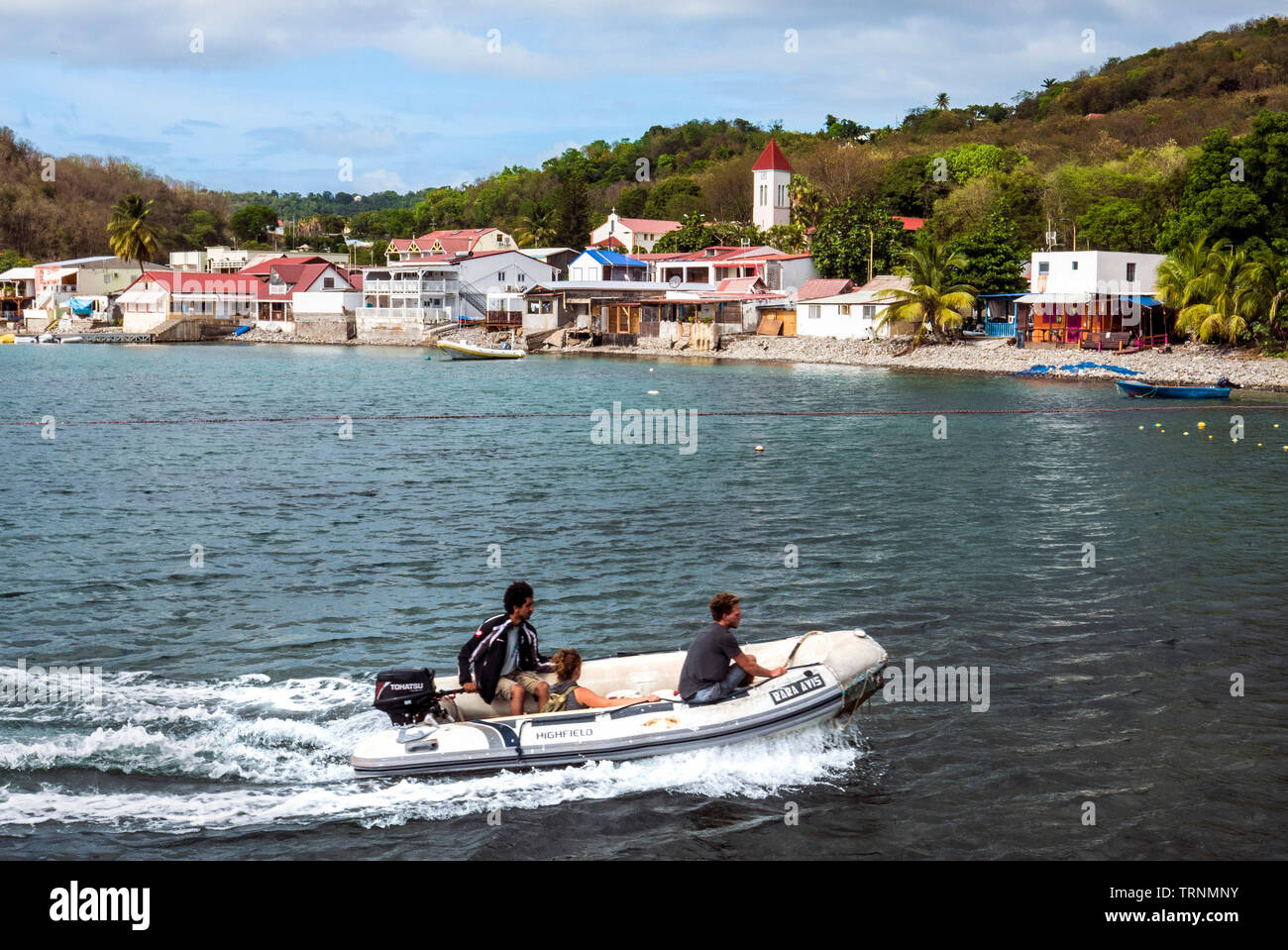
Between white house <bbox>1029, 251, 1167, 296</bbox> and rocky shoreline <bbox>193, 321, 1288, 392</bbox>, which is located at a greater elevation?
white house <bbox>1029, 251, 1167, 296</bbox>

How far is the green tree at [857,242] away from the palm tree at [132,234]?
283 feet

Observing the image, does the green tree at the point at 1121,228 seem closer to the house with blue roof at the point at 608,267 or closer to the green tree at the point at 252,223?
the house with blue roof at the point at 608,267

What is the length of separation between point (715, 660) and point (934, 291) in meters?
64.4

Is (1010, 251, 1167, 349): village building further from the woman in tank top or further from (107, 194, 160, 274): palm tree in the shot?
(107, 194, 160, 274): palm tree

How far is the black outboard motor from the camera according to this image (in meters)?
11.7

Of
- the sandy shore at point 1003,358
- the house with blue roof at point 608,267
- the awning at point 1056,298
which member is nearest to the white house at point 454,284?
the house with blue roof at point 608,267

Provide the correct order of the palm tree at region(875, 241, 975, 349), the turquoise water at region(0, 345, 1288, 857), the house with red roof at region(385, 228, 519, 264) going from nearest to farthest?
the turquoise water at region(0, 345, 1288, 857) → the palm tree at region(875, 241, 975, 349) → the house with red roof at region(385, 228, 519, 264)

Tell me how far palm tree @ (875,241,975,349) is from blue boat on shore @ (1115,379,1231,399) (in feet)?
73.9

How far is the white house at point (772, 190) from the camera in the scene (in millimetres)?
113688

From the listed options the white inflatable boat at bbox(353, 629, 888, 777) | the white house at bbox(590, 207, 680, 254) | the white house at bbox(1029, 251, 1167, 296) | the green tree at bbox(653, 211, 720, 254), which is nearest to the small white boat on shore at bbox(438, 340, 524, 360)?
the green tree at bbox(653, 211, 720, 254)

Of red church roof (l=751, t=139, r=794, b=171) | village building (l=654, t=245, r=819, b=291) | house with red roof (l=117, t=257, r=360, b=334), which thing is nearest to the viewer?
village building (l=654, t=245, r=819, b=291)
